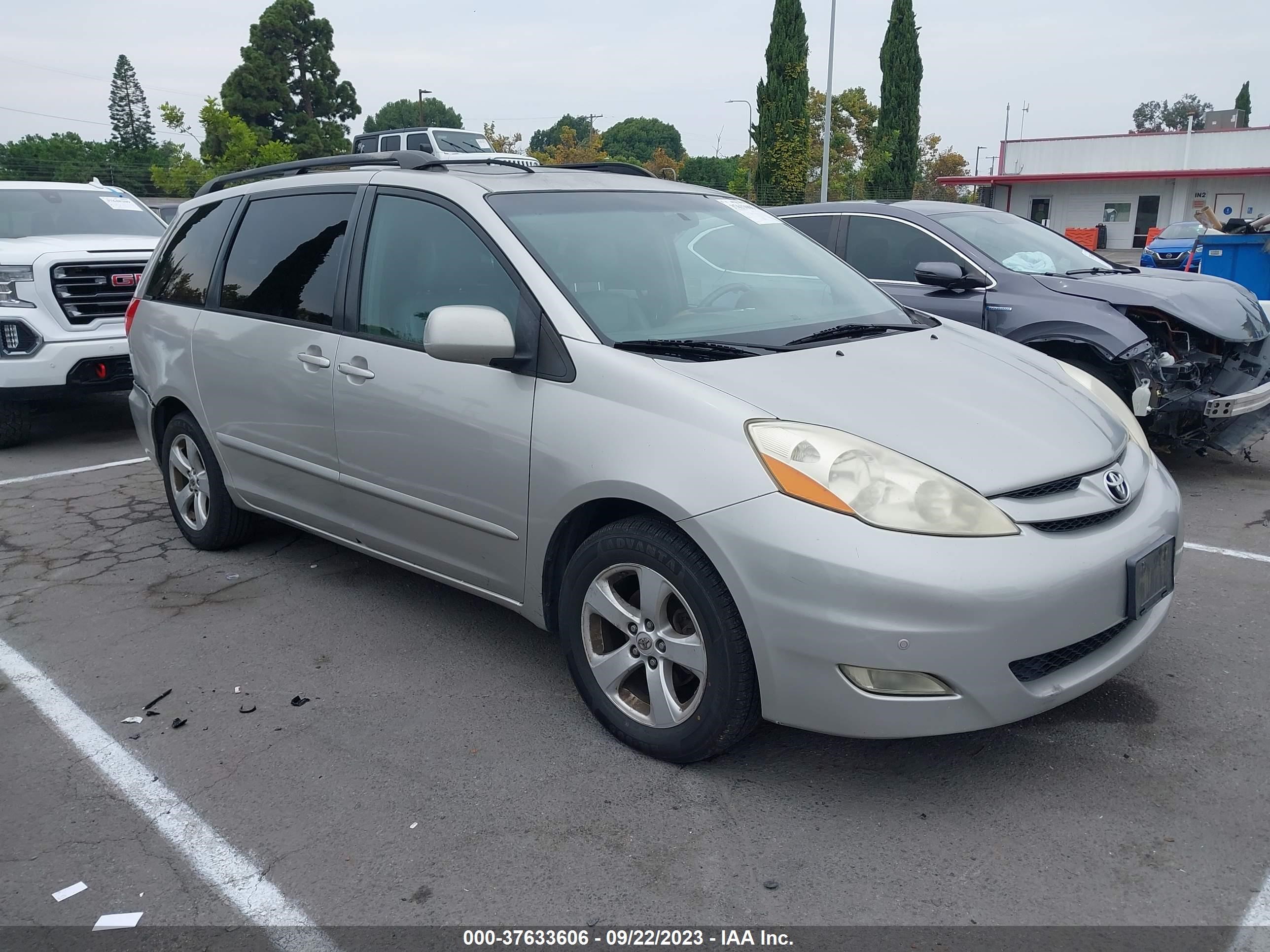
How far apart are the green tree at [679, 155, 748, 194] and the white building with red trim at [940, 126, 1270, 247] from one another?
1663 cm

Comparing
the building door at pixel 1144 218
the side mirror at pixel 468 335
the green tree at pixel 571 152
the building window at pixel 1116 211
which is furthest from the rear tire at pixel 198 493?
the building window at pixel 1116 211

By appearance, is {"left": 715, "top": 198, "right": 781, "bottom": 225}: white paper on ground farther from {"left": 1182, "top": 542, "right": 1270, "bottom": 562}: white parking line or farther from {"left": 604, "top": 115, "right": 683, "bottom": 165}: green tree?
{"left": 604, "top": 115, "right": 683, "bottom": 165}: green tree

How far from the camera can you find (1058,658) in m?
2.80

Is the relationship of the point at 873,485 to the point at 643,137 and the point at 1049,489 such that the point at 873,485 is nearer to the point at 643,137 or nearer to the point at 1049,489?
the point at 1049,489

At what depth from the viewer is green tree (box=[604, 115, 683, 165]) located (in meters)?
112

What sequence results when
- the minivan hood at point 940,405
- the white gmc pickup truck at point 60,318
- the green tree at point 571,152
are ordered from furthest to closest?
the green tree at point 571,152
the white gmc pickup truck at point 60,318
the minivan hood at point 940,405

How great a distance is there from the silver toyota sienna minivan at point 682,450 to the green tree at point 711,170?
56.2m

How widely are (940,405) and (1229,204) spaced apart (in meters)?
47.3

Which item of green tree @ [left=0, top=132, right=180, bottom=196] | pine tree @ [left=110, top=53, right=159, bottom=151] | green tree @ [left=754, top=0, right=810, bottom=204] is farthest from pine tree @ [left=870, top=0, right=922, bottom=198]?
pine tree @ [left=110, top=53, right=159, bottom=151]

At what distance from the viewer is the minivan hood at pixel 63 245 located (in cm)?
773

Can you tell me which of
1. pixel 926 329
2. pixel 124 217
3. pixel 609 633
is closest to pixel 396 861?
pixel 609 633

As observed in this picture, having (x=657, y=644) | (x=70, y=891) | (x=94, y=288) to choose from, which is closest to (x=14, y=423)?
(x=94, y=288)

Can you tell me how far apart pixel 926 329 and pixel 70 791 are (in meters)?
3.25

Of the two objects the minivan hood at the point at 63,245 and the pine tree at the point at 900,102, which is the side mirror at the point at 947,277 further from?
the pine tree at the point at 900,102
